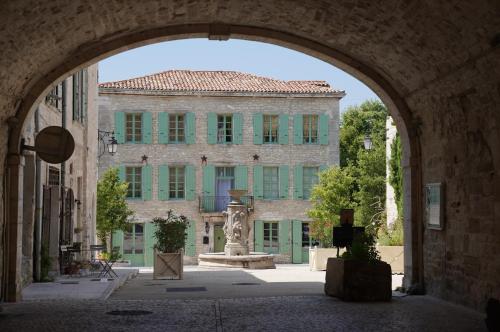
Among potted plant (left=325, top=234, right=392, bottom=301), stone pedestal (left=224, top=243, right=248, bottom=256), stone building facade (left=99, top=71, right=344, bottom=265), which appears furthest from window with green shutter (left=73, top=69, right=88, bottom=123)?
stone building facade (left=99, top=71, right=344, bottom=265)

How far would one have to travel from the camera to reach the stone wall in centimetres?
2978

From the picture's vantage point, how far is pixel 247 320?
26.8 ft

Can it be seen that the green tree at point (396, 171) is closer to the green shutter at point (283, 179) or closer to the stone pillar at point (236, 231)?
the stone pillar at point (236, 231)

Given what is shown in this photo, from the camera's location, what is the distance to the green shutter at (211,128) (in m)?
30.2

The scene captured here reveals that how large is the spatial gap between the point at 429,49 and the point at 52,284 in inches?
289

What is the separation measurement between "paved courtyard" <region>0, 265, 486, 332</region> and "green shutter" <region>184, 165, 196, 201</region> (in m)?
18.2

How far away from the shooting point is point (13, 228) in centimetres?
1012

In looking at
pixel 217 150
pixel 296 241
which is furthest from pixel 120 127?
pixel 296 241

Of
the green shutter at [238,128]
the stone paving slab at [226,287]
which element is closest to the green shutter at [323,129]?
the green shutter at [238,128]

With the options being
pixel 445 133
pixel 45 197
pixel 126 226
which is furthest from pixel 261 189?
pixel 445 133

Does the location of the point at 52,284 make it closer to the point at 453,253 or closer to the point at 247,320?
the point at 247,320

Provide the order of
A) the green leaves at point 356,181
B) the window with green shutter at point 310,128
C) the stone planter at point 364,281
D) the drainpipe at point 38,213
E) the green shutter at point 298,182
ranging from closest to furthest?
the stone planter at point 364,281 < the drainpipe at point 38,213 < the green leaves at point 356,181 < the green shutter at point 298,182 < the window with green shutter at point 310,128

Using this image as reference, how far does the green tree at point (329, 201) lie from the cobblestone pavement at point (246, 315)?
17.9 metres

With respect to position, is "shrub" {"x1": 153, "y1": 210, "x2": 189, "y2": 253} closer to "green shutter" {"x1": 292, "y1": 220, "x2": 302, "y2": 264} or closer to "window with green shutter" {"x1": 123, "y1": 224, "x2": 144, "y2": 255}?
"window with green shutter" {"x1": 123, "y1": 224, "x2": 144, "y2": 255}
